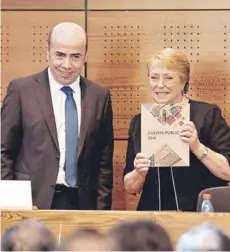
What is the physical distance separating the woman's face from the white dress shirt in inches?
18.6

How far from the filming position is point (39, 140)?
11.8 feet

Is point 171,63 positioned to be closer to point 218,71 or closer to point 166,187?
point 166,187

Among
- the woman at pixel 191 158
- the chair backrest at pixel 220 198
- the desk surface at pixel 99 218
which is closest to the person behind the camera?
the desk surface at pixel 99 218

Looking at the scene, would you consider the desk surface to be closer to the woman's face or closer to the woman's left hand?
the woman's left hand

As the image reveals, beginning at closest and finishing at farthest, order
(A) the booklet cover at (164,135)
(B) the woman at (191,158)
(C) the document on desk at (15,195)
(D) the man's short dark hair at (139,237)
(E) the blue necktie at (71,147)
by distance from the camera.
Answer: (D) the man's short dark hair at (139,237) < (C) the document on desk at (15,195) < (A) the booklet cover at (164,135) < (B) the woman at (191,158) < (E) the blue necktie at (71,147)

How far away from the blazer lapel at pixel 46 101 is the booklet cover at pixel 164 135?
55 centimetres

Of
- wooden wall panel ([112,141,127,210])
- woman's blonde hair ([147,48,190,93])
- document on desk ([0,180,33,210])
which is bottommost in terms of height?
wooden wall panel ([112,141,127,210])

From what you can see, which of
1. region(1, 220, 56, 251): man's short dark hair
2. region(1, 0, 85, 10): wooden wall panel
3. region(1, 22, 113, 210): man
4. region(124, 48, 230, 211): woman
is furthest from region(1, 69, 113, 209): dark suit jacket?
region(1, 220, 56, 251): man's short dark hair

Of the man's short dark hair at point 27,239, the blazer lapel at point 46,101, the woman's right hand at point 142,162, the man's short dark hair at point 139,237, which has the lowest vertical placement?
the woman's right hand at point 142,162

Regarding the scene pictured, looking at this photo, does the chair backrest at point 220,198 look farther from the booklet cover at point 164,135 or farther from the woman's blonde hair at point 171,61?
the woman's blonde hair at point 171,61

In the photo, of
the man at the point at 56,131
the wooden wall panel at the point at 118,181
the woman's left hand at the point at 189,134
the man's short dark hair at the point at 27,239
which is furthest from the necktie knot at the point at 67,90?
the man's short dark hair at the point at 27,239

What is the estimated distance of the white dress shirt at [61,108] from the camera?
11.9ft

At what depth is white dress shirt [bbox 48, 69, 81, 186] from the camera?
3617 millimetres

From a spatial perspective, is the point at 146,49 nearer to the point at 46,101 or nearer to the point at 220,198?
the point at 46,101
